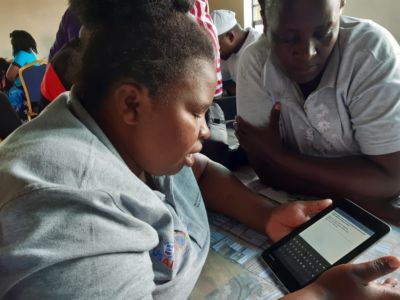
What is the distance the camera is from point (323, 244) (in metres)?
0.54

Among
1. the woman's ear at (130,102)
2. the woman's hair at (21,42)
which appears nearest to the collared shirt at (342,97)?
the woman's ear at (130,102)

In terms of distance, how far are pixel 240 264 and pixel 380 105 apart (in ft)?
1.50

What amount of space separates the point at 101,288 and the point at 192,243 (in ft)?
0.87

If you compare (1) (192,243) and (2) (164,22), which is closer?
(2) (164,22)

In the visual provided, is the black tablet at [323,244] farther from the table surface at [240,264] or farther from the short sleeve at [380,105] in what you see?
the short sleeve at [380,105]

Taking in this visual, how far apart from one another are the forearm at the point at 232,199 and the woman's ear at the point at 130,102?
1.15ft

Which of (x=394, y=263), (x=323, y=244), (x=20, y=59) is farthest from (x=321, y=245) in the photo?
(x=20, y=59)

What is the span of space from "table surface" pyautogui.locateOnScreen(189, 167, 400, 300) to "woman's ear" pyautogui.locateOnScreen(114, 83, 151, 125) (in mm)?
312

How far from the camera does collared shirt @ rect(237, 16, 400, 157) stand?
0.66m

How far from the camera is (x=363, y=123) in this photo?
2.29 feet

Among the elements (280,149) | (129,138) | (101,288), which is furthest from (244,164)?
(101,288)

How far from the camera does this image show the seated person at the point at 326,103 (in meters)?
0.65

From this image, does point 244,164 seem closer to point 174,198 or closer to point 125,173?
point 174,198

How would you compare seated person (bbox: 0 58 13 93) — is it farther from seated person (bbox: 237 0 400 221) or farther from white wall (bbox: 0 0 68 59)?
seated person (bbox: 237 0 400 221)
